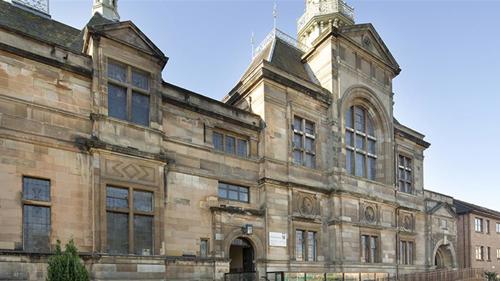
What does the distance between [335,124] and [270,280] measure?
9.60 m

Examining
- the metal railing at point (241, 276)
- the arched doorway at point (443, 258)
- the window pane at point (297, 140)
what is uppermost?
the window pane at point (297, 140)

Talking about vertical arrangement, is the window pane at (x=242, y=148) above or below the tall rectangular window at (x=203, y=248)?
above

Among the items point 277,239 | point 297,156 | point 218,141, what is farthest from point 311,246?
point 218,141

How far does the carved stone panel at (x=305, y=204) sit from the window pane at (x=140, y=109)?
28.8 feet

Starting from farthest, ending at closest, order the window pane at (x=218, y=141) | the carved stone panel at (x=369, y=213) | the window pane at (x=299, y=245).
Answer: the carved stone panel at (x=369, y=213), the window pane at (x=299, y=245), the window pane at (x=218, y=141)

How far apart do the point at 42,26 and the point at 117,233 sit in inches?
421

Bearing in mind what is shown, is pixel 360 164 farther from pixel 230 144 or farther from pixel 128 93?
pixel 128 93

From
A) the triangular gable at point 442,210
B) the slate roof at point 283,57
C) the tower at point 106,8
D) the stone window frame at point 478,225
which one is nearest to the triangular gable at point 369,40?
the slate roof at point 283,57

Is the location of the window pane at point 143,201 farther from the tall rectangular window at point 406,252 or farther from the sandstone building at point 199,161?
the tall rectangular window at point 406,252

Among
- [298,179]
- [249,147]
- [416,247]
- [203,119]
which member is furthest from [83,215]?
[416,247]

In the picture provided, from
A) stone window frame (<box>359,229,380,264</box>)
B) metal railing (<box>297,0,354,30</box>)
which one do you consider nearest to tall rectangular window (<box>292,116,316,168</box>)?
stone window frame (<box>359,229,380,264</box>)

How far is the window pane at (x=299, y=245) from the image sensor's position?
→ 21.7m

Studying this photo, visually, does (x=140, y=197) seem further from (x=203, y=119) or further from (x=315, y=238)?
(x=315, y=238)

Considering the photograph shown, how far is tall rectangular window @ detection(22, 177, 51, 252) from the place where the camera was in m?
13.7
